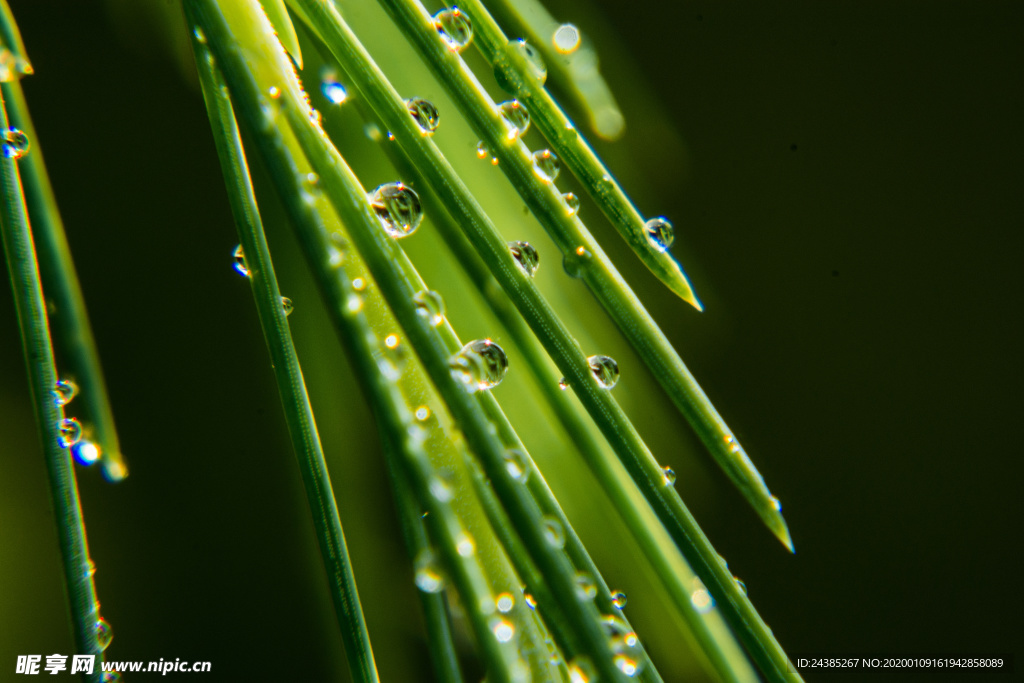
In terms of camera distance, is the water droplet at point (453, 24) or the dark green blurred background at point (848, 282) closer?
the water droplet at point (453, 24)

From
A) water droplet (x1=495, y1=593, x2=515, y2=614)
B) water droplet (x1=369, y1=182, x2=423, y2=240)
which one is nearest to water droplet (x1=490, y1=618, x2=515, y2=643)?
water droplet (x1=495, y1=593, x2=515, y2=614)

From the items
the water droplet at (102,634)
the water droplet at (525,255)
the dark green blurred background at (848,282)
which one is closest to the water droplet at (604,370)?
the water droplet at (525,255)

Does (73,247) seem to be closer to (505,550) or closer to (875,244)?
(505,550)

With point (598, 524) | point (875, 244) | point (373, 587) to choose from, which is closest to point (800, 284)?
point (875, 244)

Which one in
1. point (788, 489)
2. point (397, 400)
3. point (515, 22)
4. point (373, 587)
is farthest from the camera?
point (788, 489)

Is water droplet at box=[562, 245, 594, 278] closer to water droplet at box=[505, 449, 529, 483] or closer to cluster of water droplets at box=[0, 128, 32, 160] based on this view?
water droplet at box=[505, 449, 529, 483]

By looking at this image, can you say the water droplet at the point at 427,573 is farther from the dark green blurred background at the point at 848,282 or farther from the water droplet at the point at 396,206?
the dark green blurred background at the point at 848,282
